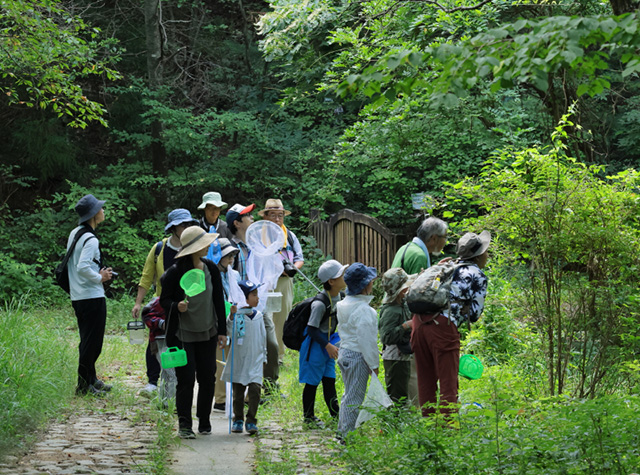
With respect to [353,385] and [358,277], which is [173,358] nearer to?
[353,385]

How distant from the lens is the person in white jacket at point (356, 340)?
18.0 ft

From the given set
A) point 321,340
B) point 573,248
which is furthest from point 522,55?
point 321,340

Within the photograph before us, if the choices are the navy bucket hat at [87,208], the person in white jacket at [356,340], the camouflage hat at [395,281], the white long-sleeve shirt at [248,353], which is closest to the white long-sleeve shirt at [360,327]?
the person in white jacket at [356,340]

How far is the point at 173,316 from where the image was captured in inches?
234

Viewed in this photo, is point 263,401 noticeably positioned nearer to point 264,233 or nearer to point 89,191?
point 264,233

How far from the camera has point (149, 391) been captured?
758 cm

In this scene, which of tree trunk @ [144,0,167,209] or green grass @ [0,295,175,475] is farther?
tree trunk @ [144,0,167,209]

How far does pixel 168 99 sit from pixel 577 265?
49.2ft

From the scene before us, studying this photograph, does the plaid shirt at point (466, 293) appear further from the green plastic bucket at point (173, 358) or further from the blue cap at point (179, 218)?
the blue cap at point (179, 218)

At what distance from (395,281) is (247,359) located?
1.50 metres

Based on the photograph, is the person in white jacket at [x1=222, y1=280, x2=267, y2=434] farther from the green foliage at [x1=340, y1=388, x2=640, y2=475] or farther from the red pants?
the red pants

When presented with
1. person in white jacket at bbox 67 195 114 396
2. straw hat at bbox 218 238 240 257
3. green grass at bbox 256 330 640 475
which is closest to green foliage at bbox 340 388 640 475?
green grass at bbox 256 330 640 475

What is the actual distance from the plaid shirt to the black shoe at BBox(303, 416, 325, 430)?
161 cm

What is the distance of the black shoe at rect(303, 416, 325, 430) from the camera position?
6.24 meters
